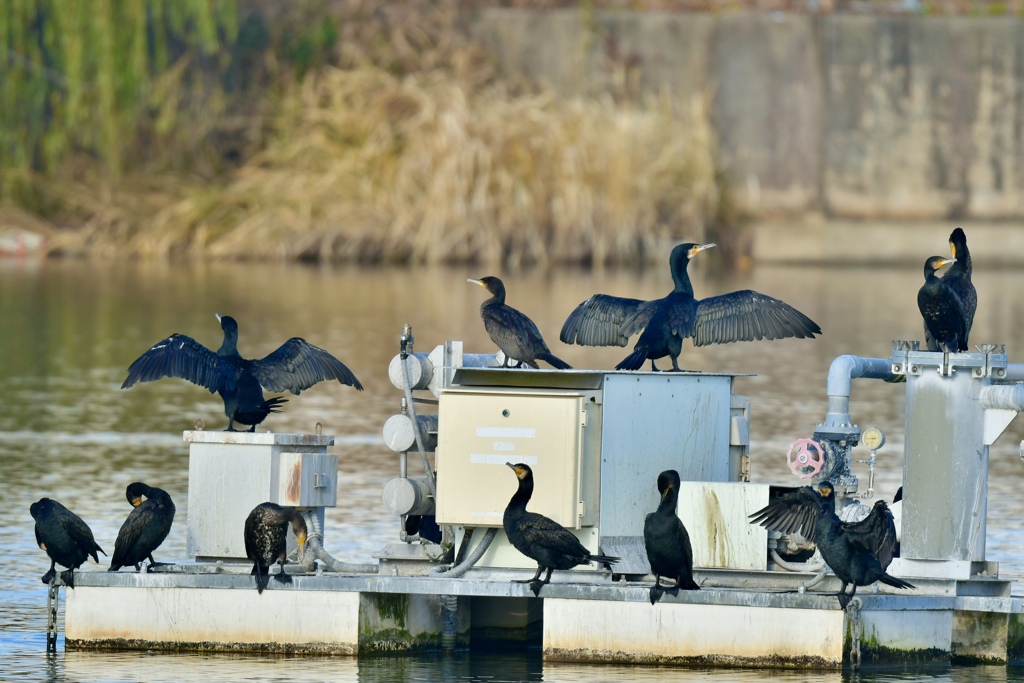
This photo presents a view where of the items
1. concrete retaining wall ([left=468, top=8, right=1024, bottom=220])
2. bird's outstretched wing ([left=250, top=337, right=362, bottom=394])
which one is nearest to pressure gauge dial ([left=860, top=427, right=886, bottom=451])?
bird's outstretched wing ([left=250, top=337, right=362, bottom=394])

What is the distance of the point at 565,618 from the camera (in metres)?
9.10

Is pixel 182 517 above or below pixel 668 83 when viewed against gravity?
below

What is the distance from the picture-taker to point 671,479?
9.00m

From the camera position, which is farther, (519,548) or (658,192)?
(658,192)

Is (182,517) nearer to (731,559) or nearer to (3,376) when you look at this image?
(731,559)

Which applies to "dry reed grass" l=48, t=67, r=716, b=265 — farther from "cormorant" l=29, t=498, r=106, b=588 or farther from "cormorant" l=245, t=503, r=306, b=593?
"cormorant" l=245, t=503, r=306, b=593

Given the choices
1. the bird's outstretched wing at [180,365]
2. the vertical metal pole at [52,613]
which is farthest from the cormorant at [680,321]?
the vertical metal pole at [52,613]

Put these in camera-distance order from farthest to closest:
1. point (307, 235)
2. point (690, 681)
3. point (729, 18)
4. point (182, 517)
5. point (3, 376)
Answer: point (729, 18)
point (307, 235)
point (3, 376)
point (182, 517)
point (690, 681)

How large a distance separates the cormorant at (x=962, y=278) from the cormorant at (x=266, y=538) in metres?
3.09

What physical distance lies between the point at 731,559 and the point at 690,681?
88cm

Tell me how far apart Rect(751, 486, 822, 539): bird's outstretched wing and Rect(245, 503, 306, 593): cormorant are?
1949mm

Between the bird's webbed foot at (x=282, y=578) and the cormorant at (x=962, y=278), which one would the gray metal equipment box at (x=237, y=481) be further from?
the cormorant at (x=962, y=278)

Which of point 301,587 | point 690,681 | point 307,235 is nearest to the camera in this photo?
point 690,681

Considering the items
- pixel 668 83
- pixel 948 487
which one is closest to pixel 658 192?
pixel 668 83
